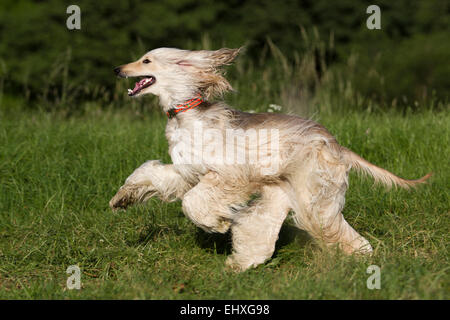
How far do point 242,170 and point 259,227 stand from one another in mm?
420

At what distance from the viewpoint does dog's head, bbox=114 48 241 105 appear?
388 centimetres

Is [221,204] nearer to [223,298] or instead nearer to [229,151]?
[229,151]

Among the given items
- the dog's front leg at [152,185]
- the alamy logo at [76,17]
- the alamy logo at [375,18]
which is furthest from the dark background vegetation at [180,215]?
the alamy logo at [375,18]

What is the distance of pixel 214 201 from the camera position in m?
3.65

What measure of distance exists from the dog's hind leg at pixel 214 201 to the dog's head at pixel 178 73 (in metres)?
0.63

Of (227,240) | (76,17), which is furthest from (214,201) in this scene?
(76,17)

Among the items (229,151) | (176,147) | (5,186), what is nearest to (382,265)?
(229,151)

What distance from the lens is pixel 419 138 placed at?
5.76 metres

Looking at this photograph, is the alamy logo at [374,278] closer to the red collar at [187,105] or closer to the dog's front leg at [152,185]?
the dog's front leg at [152,185]

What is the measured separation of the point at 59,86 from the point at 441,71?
10.7m

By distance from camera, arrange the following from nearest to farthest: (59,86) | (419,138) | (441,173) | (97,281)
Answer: (97,281) < (441,173) < (419,138) < (59,86)

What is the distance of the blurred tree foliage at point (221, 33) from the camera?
15.2 metres

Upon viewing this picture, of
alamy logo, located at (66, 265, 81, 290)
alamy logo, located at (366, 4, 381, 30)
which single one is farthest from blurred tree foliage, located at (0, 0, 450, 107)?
alamy logo, located at (66, 265, 81, 290)

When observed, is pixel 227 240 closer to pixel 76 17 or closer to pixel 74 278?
pixel 74 278
